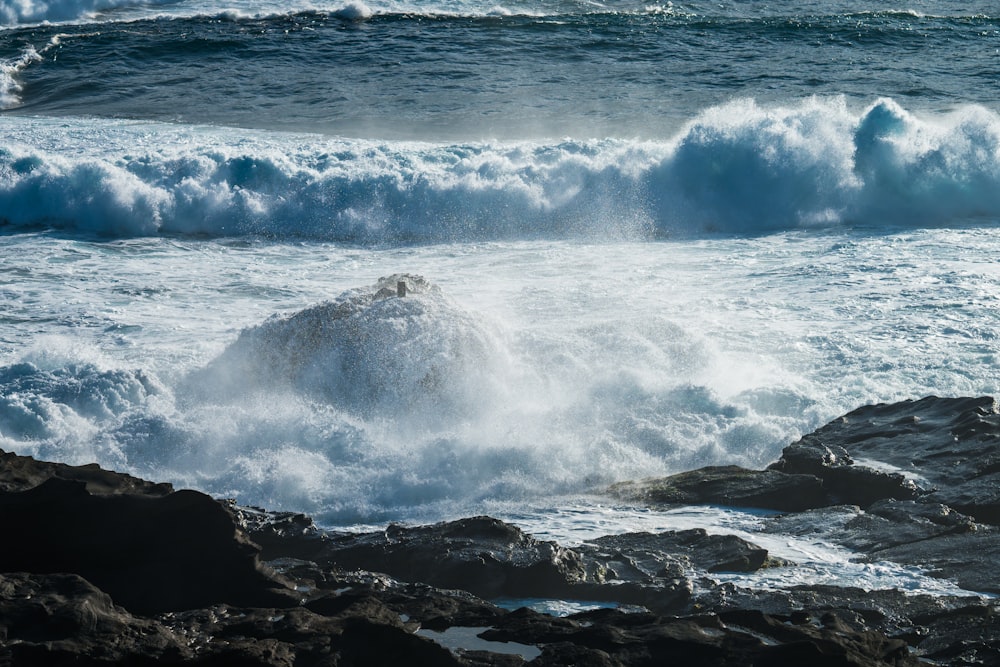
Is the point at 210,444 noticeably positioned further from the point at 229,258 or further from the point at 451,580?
the point at 229,258

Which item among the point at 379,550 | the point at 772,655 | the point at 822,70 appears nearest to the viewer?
the point at 772,655

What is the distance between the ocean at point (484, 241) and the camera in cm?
862

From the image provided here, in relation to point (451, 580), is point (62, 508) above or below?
above

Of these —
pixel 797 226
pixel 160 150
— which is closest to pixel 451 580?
pixel 797 226

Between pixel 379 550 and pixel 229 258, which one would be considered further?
pixel 229 258

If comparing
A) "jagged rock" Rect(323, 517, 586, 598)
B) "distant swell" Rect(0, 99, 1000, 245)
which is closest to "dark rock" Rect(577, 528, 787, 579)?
"jagged rock" Rect(323, 517, 586, 598)

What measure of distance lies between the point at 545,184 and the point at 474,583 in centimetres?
1092

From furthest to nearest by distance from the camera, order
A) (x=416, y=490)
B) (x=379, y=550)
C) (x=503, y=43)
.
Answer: (x=503, y=43) → (x=416, y=490) → (x=379, y=550)

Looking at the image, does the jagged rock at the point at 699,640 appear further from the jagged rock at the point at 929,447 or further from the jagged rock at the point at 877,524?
the jagged rock at the point at 929,447

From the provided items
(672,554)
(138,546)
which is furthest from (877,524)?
(138,546)

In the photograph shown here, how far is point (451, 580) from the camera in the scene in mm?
6461

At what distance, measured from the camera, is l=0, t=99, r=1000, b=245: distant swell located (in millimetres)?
16125

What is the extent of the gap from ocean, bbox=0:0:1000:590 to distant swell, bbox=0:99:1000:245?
0.17 feet

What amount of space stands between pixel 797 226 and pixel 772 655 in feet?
37.7
